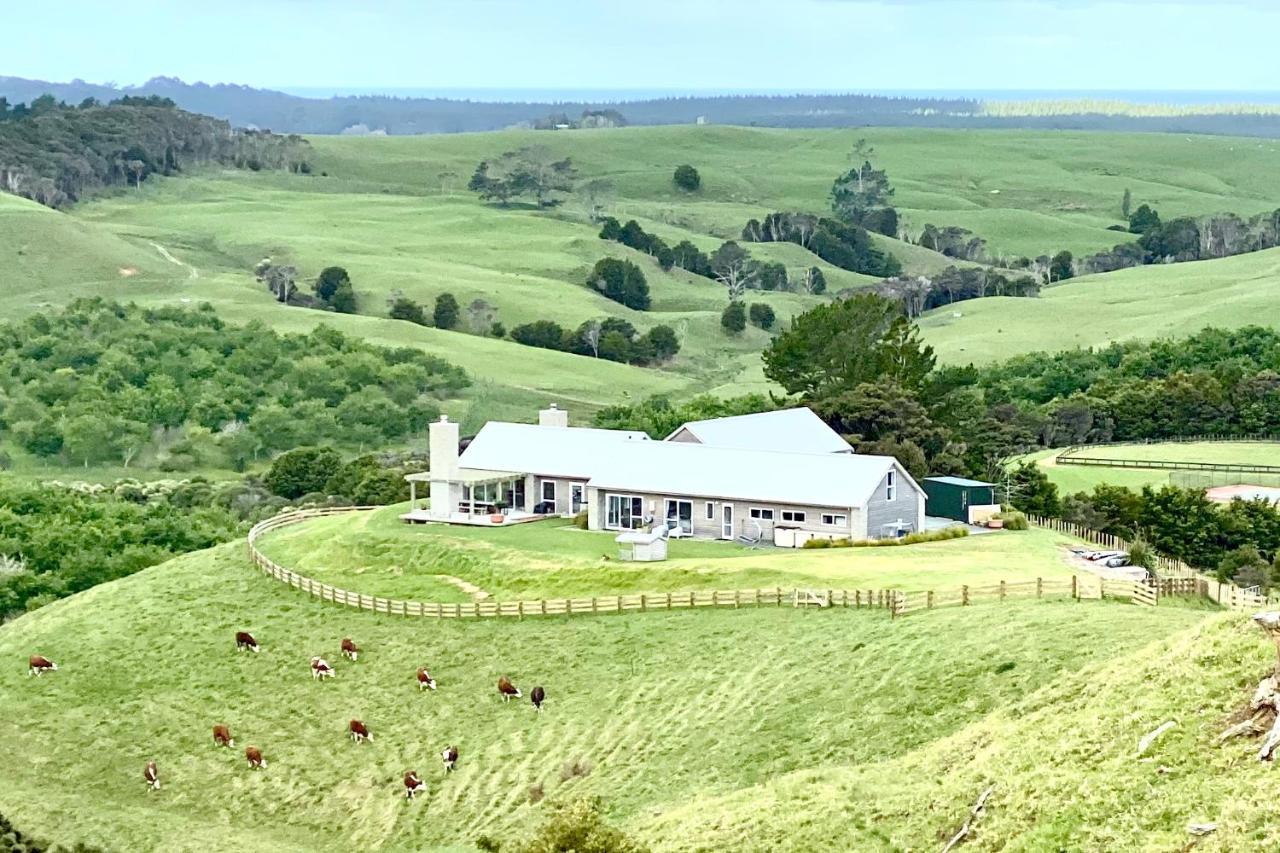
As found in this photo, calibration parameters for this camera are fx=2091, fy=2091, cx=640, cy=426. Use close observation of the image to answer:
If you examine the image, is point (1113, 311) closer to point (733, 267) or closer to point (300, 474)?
point (733, 267)

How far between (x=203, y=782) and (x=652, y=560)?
14.6 metres

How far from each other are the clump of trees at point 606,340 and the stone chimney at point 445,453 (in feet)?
228

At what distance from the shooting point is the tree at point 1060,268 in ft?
595

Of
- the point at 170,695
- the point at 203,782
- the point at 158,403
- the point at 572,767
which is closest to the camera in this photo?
the point at 572,767

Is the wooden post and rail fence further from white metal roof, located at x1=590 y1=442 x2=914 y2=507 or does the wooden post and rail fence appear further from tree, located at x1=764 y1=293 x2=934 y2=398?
tree, located at x1=764 y1=293 x2=934 y2=398

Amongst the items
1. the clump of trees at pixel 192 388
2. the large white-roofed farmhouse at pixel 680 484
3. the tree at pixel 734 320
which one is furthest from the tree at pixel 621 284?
the large white-roofed farmhouse at pixel 680 484

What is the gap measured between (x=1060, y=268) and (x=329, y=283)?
6833cm

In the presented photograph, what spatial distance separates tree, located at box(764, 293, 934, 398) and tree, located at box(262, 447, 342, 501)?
20264 mm

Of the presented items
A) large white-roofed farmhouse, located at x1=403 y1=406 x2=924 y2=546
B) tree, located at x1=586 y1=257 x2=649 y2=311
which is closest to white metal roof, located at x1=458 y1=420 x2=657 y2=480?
large white-roofed farmhouse, located at x1=403 y1=406 x2=924 y2=546

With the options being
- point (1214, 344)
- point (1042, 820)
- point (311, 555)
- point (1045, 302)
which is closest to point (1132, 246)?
point (1045, 302)

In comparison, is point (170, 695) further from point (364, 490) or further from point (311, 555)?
point (364, 490)

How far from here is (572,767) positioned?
138ft

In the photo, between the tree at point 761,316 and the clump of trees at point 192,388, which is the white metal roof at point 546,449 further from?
the tree at point 761,316

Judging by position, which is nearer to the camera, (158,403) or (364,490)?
(364,490)
